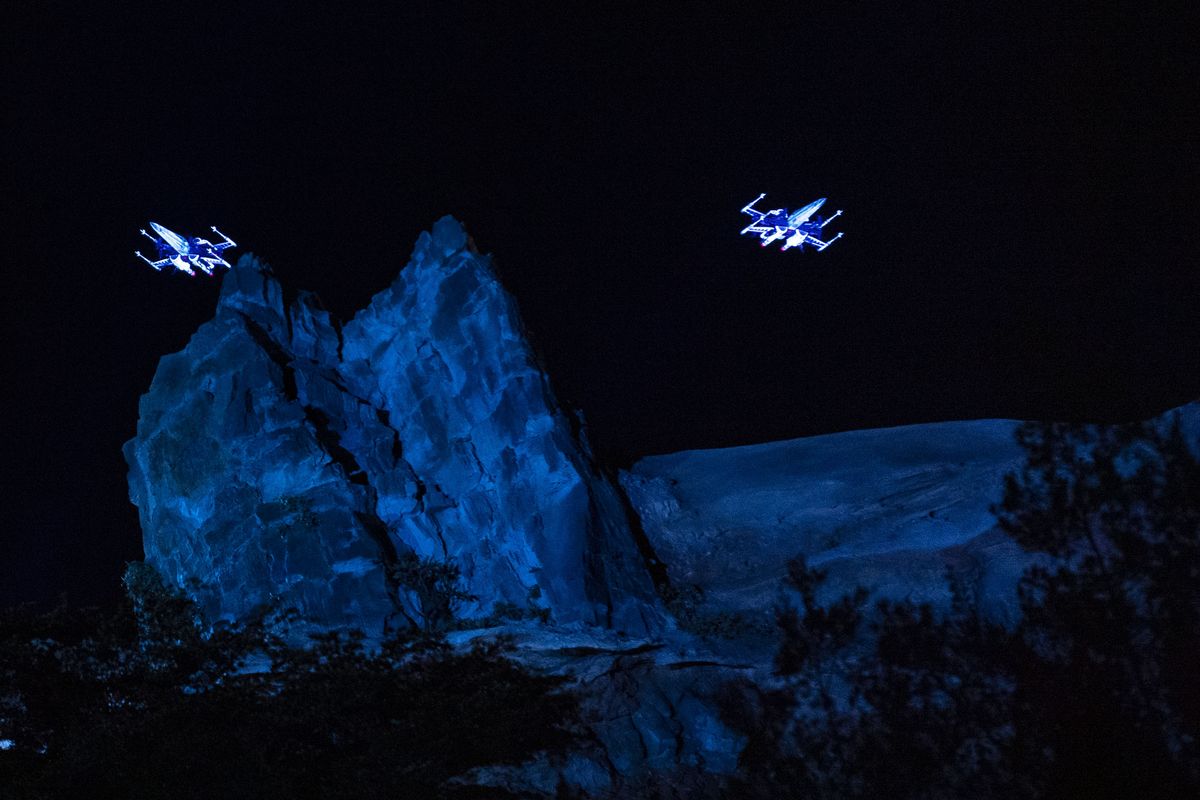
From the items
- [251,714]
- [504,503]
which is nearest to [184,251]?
[504,503]

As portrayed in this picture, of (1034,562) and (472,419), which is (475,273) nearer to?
(472,419)

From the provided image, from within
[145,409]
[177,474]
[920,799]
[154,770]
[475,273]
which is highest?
[475,273]

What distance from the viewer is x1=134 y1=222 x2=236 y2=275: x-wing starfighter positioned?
1340 inches

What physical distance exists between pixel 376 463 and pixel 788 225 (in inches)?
859

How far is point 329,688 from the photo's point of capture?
22359 mm

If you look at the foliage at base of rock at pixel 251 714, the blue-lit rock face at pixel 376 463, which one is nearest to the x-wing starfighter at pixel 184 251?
the blue-lit rock face at pixel 376 463

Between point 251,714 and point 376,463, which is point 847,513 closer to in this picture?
point 376,463

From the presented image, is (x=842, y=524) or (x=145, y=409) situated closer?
(x=842, y=524)

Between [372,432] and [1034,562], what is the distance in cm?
2911

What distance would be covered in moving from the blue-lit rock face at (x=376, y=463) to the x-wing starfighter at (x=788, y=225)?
1216 centimetres

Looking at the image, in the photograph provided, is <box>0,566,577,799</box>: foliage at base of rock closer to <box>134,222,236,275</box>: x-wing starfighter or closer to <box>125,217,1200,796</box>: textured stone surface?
<box>125,217,1200,796</box>: textured stone surface

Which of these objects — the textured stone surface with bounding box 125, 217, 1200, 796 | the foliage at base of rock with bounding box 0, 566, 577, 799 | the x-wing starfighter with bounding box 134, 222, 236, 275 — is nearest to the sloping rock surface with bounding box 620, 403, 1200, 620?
the textured stone surface with bounding box 125, 217, 1200, 796

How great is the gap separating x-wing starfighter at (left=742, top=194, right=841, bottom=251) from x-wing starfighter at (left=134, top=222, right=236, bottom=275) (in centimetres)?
2292

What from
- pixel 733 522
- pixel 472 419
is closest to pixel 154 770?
pixel 472 419
